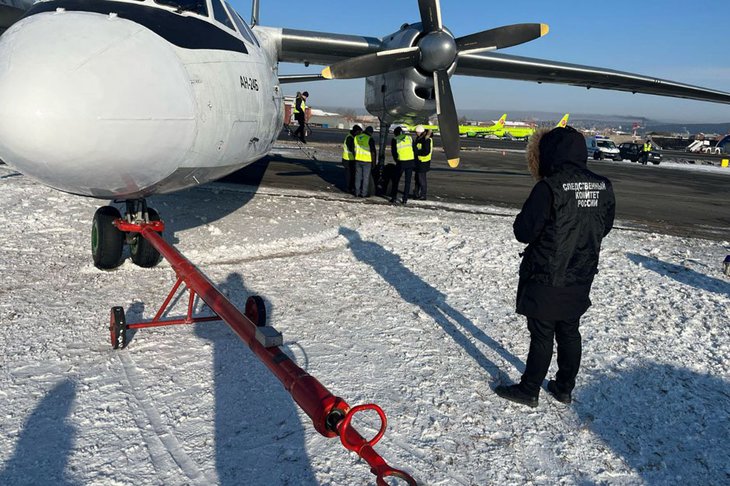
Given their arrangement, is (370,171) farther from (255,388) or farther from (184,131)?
(255,388)

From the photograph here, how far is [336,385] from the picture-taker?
3.79 m

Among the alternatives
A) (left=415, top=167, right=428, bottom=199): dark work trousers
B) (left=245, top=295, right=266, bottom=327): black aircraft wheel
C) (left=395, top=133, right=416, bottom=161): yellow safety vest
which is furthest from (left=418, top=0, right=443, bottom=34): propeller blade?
(left=245, top=295, right=266, bottom=327): black aircraft wheel

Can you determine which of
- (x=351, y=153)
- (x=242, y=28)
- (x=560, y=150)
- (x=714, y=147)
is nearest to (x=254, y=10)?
(x=351, y=153)

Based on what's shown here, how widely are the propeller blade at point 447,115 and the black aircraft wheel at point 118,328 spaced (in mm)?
7449

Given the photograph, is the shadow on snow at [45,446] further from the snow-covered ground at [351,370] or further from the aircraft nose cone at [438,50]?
the aircraft nose cone at [438,50]

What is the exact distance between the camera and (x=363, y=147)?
11.2 m

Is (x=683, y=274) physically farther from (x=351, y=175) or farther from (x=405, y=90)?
(x=351, y=175)

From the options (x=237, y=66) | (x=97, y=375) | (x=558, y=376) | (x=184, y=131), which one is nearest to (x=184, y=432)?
(x=97, y=375)

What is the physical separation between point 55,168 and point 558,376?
412 cm

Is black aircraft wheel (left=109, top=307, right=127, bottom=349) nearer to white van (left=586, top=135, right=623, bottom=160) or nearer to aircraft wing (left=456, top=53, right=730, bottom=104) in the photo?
aircraft wing (left=456, top=53, right=730, bottom=104)

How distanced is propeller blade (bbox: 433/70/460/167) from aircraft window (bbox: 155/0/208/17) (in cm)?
581

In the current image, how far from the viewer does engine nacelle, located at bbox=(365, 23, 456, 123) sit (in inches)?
420

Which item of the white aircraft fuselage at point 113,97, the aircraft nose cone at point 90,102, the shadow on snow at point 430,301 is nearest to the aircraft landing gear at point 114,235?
the white aircraft fuselage at point 113,97

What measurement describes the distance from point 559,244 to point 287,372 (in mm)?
2073
